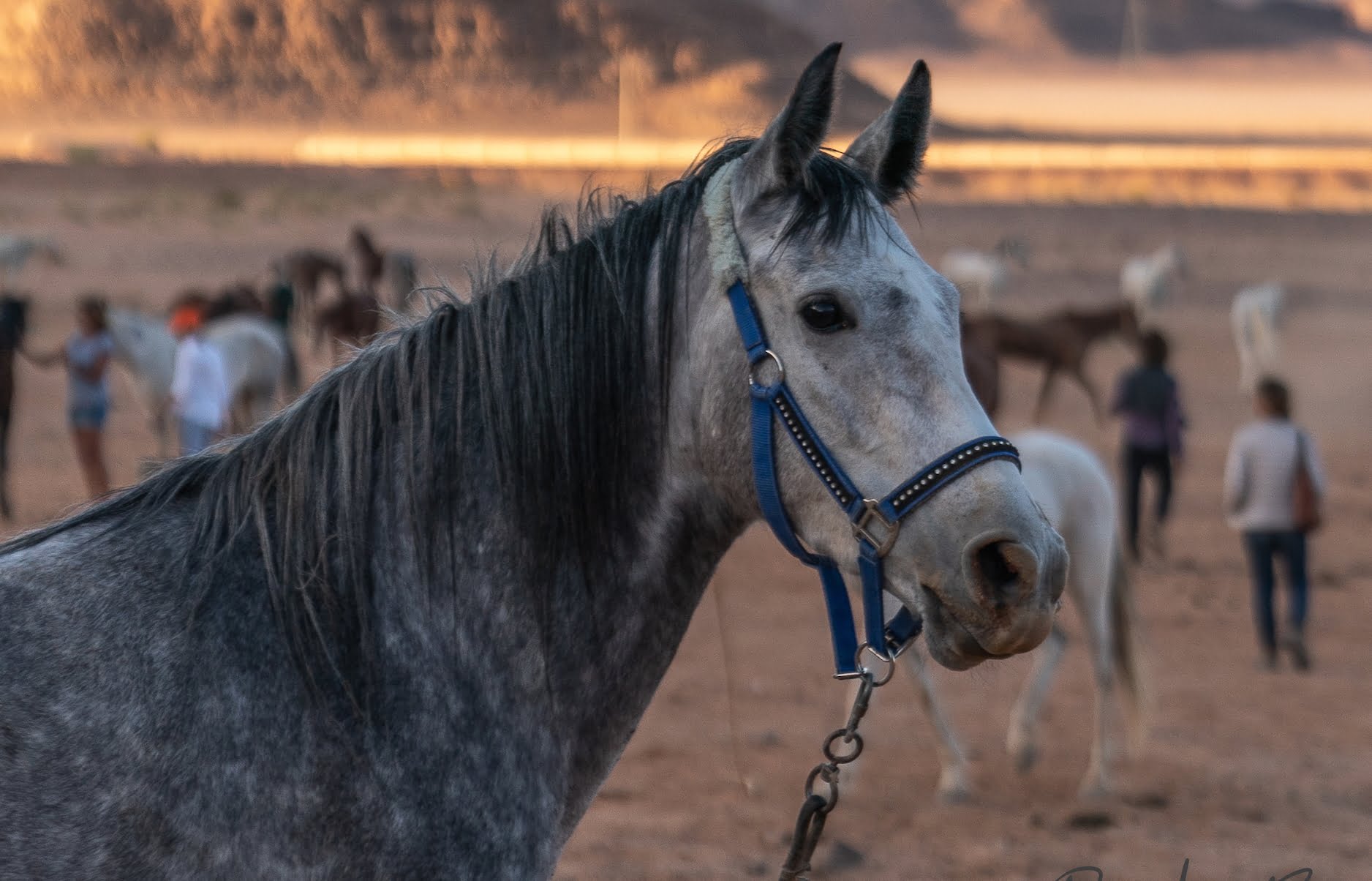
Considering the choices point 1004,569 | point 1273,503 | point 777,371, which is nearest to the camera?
point 1004,569

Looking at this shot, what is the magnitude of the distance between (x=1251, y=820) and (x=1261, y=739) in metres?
1.36

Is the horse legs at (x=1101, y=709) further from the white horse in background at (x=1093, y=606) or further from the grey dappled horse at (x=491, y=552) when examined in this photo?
the grey dappled horse at (x=491, y=552)

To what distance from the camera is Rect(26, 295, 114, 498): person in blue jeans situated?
1170 cm

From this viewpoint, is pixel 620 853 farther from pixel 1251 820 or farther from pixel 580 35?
pixel 580 35

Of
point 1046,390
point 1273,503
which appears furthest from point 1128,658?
point 1046,390

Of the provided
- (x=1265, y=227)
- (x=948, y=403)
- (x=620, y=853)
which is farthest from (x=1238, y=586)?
(x=1265, y=227)

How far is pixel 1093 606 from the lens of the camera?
743 centimetres

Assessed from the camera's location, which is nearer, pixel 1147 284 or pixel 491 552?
pixel 491 552

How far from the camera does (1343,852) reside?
21.1 feet

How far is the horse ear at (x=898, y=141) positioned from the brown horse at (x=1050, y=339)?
14.2 meters

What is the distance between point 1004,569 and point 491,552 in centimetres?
82

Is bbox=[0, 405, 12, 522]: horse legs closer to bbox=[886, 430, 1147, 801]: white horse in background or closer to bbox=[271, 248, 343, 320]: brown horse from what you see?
bbox=[886, 430, 1147, 801]: white horse in background

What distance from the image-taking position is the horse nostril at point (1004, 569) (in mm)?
2184

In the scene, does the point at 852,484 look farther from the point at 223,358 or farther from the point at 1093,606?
the point at 223,358
